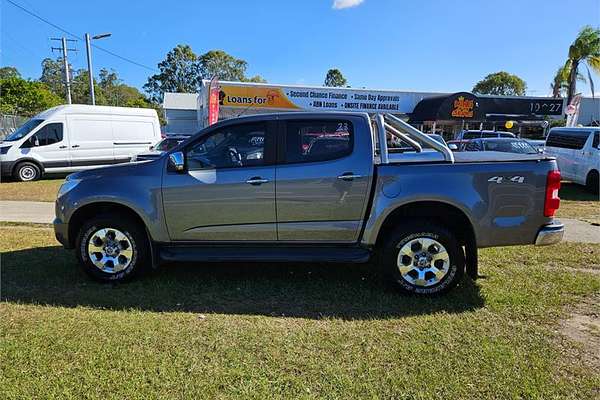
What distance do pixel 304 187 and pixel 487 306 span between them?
2.10 m

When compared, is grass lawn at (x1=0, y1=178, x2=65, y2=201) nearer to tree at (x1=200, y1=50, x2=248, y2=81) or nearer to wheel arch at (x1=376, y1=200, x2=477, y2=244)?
wheel arch at (x1=376, y1=200, x2=477, y2=244)

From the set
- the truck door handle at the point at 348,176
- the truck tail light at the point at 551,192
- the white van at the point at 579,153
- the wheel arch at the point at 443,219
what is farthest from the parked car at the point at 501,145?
the truck door handle at the point at 348,176

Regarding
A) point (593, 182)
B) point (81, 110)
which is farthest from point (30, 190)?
point (593, 182)

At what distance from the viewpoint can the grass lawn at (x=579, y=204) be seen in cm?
866

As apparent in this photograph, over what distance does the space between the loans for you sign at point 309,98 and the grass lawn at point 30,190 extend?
12.1 metres

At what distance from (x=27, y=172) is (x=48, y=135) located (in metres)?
1.38

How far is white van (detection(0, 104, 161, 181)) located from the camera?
44.4 feet

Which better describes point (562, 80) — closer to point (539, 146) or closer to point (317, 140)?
point (539, 146)

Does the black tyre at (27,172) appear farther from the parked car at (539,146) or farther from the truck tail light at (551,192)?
the parked car at (539,146)

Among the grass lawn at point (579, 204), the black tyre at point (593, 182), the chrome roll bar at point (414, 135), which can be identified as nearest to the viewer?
the chrome roll bar at point (414, 135)

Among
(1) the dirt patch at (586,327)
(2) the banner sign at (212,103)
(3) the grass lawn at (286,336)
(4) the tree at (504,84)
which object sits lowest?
(1) the dirt patch at (586,327)

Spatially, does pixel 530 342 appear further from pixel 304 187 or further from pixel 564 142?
pixel 564 142

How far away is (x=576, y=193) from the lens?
11.8 metres

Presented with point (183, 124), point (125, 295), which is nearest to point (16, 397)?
point (125, 295)
